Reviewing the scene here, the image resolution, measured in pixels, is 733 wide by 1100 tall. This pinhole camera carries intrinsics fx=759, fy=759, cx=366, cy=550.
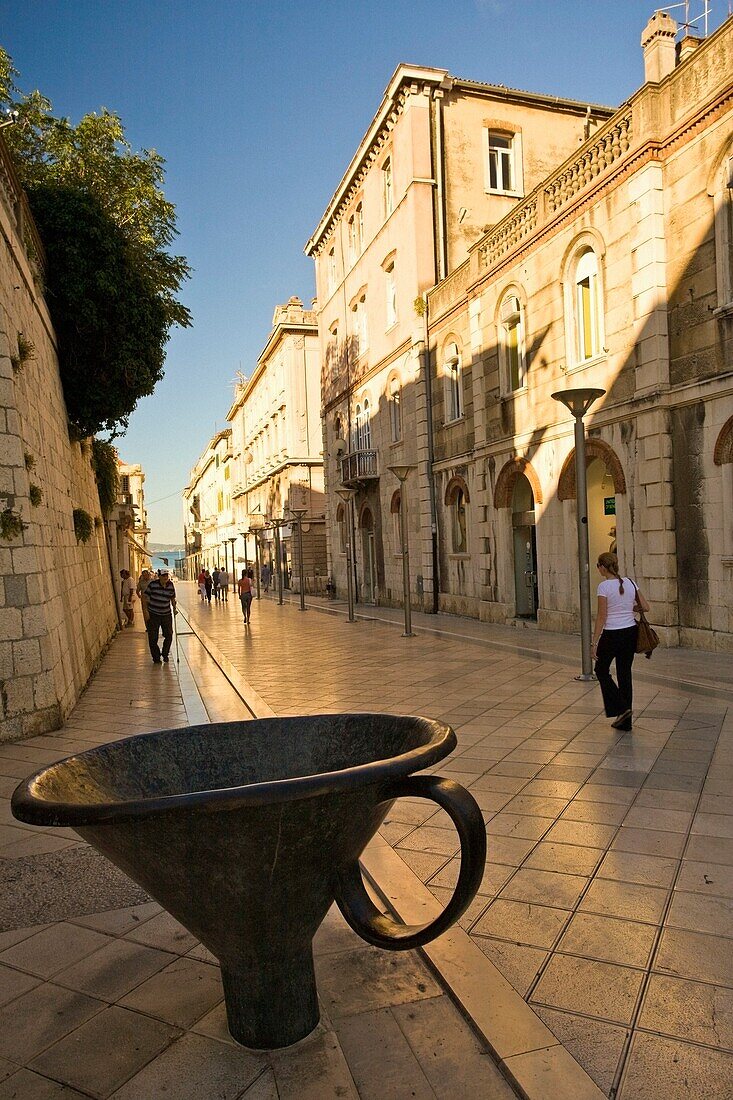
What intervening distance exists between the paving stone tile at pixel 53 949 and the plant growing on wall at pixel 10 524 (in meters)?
5.13

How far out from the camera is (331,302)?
31.0 m

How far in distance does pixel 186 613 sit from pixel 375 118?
19.3 meters

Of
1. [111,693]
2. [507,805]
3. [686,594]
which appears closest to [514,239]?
[686,594]

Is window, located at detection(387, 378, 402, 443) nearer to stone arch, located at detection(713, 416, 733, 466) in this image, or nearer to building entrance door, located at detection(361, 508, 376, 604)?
building entrance door, located at detection(361, 508, 376, 604)

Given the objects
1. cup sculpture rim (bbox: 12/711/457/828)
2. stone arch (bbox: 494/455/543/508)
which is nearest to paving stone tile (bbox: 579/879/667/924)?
cup sculpture rim (bbox: 12/711/457/828)

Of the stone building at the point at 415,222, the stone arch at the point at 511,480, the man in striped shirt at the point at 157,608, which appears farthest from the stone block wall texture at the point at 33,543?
the stone building at the point at 415,222

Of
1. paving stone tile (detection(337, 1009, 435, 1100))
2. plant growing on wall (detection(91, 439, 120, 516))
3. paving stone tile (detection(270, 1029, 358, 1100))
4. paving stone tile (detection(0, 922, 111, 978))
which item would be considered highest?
plant growing on wall (detection(91, 439, 120, 516))

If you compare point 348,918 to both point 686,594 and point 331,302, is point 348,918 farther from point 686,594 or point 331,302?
point 331,302

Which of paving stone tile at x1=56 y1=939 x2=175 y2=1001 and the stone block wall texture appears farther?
the stone block wall texture

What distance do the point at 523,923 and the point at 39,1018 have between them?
6.85 feet

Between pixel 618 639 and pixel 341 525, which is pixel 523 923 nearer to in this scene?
pixel 618 639

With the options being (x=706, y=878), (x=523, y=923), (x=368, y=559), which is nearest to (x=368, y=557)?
(x=368, y=559)

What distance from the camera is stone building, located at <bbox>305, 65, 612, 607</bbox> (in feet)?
71.7

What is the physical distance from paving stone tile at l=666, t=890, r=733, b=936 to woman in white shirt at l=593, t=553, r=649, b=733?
341 centimetres
